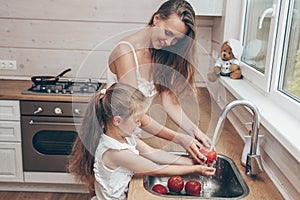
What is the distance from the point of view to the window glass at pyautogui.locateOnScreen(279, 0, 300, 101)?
4.79 feet

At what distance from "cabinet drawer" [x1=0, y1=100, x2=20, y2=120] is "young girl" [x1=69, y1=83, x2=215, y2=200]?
1237 millimetres

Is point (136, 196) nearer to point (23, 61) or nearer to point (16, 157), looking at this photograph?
point (16, 157)

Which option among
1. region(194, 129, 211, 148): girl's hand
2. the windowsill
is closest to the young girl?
region(194, 129, 211, 148): girl's hand

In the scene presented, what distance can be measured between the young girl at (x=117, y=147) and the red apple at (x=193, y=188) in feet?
0.23

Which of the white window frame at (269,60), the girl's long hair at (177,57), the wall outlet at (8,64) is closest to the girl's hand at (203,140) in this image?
the girl's long hair at (177,57)

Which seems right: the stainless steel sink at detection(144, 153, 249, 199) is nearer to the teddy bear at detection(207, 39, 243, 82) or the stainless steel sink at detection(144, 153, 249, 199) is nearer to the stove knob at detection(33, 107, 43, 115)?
the teddy bear at detection(207, 39, 243, 82)

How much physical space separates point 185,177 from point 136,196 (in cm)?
36

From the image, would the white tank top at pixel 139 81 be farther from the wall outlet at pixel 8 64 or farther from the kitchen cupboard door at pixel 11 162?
the wall outlet at pixel 8 64

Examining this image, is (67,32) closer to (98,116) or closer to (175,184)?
(98,116)

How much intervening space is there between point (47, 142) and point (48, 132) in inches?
3.0

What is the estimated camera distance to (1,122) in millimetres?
2426

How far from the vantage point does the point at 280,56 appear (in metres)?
1.60

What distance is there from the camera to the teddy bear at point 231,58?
215 cm

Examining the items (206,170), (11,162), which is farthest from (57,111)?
(206,170)
